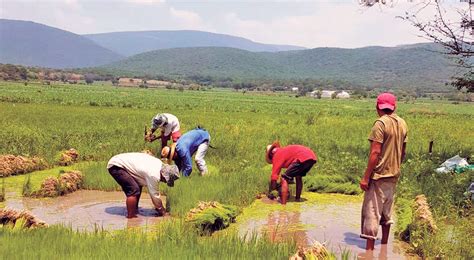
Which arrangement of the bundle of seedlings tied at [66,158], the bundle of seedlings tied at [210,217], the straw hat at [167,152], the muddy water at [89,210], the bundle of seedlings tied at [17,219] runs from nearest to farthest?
the bundle of seedlings tied at [17,219] → the bundle of seedlings tied at [210,217] → the muddy water at [89,210] → the straw hat at [167,152] → the bundle of seedlings tied at [66,158]

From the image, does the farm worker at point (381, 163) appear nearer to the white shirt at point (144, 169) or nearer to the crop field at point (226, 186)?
the crop field at point (226, 186)

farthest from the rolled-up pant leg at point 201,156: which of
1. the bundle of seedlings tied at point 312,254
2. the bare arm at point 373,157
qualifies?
the bundle of seedlings tied at point 312,254

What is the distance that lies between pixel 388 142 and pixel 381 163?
9.4 inches

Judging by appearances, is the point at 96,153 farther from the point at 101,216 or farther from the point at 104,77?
the point at 104,77

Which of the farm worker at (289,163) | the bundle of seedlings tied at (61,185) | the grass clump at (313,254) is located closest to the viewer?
the grass clump at (313,254)

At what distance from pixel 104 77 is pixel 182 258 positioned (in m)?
167

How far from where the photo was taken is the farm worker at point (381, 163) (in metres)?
5.51

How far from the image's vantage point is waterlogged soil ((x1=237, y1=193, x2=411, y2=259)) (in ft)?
19.3

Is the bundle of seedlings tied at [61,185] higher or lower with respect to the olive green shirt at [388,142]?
lower

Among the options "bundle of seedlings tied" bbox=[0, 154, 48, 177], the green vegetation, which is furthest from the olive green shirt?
"bundle of seedlings tied" bbox=[0, 154, 48, 177]

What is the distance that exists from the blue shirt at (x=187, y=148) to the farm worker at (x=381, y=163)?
356 cm

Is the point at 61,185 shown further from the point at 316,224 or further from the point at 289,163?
the point at 316,224

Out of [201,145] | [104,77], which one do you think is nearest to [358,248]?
[201,145]

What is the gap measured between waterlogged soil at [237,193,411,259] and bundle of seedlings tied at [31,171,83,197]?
2996 mm
